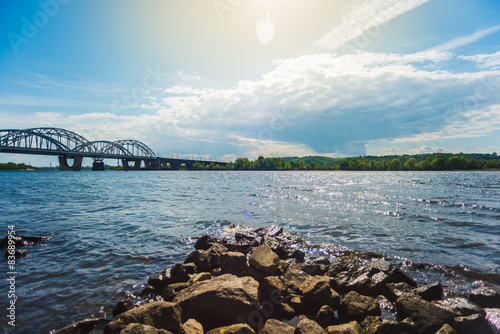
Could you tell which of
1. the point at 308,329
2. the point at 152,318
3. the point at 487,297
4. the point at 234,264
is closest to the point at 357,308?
the point at 308,329

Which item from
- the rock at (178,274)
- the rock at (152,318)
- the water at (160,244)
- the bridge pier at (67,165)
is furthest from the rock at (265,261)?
the bridge pier at (67,165)

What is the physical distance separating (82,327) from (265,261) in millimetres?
4954

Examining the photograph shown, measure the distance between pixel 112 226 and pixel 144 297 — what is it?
35.4ft

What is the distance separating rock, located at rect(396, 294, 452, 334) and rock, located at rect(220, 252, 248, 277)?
14.6 ft

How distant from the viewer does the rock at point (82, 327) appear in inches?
216

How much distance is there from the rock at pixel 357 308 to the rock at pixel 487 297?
9.89ft

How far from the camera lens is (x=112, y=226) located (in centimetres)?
1620

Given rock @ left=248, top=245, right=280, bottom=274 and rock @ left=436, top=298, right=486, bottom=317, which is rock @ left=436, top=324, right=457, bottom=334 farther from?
rock @ left=248, top=245, right=280, bottom=274

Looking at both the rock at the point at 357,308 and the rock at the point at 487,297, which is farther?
the rock at the point at 487,297

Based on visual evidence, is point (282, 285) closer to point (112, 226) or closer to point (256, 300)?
point (256, 300)

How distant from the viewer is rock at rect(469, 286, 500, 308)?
652 centimetres

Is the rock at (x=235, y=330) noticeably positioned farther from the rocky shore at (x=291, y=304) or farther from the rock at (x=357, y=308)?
the rock at (x=357, y=308)

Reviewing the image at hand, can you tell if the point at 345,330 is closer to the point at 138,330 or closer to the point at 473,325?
the point at 473,325

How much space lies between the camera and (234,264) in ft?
27.1
